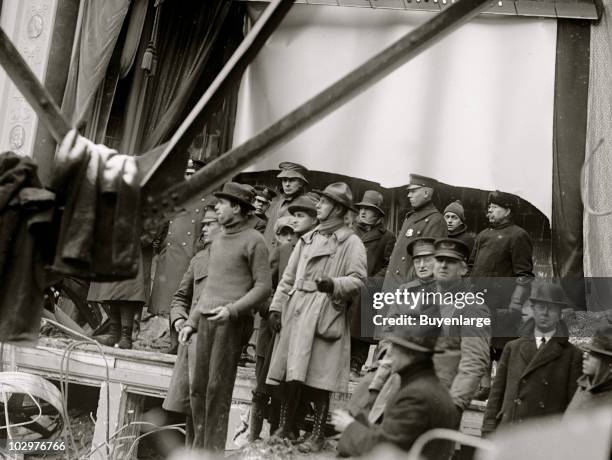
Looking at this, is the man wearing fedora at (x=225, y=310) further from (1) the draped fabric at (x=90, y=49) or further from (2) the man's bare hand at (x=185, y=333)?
(1) the draped fabric at (x=90, y=49)

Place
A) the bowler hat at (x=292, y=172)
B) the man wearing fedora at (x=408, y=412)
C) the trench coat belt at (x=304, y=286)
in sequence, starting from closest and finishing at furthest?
the man wearing fedora at (x=408, y=412), the trench coat belt at (x=304, y=286), the bowler hat at (x=292, y=172)

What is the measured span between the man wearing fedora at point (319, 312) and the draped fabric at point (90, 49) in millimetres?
3675

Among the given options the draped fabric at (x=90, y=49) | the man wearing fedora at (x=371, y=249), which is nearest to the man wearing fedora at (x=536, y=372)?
the man wearing fedora at (x=371, y=249)

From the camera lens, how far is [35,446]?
959cm

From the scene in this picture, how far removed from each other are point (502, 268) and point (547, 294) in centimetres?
126

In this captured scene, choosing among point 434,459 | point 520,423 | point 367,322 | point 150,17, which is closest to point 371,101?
point 150,17

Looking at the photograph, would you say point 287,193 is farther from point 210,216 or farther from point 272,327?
point 272,327

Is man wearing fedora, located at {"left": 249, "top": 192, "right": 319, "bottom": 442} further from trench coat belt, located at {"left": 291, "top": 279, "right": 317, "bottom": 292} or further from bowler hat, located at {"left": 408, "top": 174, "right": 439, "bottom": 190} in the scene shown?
bowler hat, located at {"left": 408, "top": 174, "right": 439, "bottom": 190}

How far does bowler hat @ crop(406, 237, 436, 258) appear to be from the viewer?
8.17 m

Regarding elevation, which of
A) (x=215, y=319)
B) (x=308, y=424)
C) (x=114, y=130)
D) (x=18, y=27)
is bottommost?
(x=308, y=424)

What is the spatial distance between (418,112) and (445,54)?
73 centimetres

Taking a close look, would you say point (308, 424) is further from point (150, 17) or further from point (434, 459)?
point (150, 17)

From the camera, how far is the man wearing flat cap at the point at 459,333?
22.9 feet

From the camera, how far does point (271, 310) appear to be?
841 centimetres
